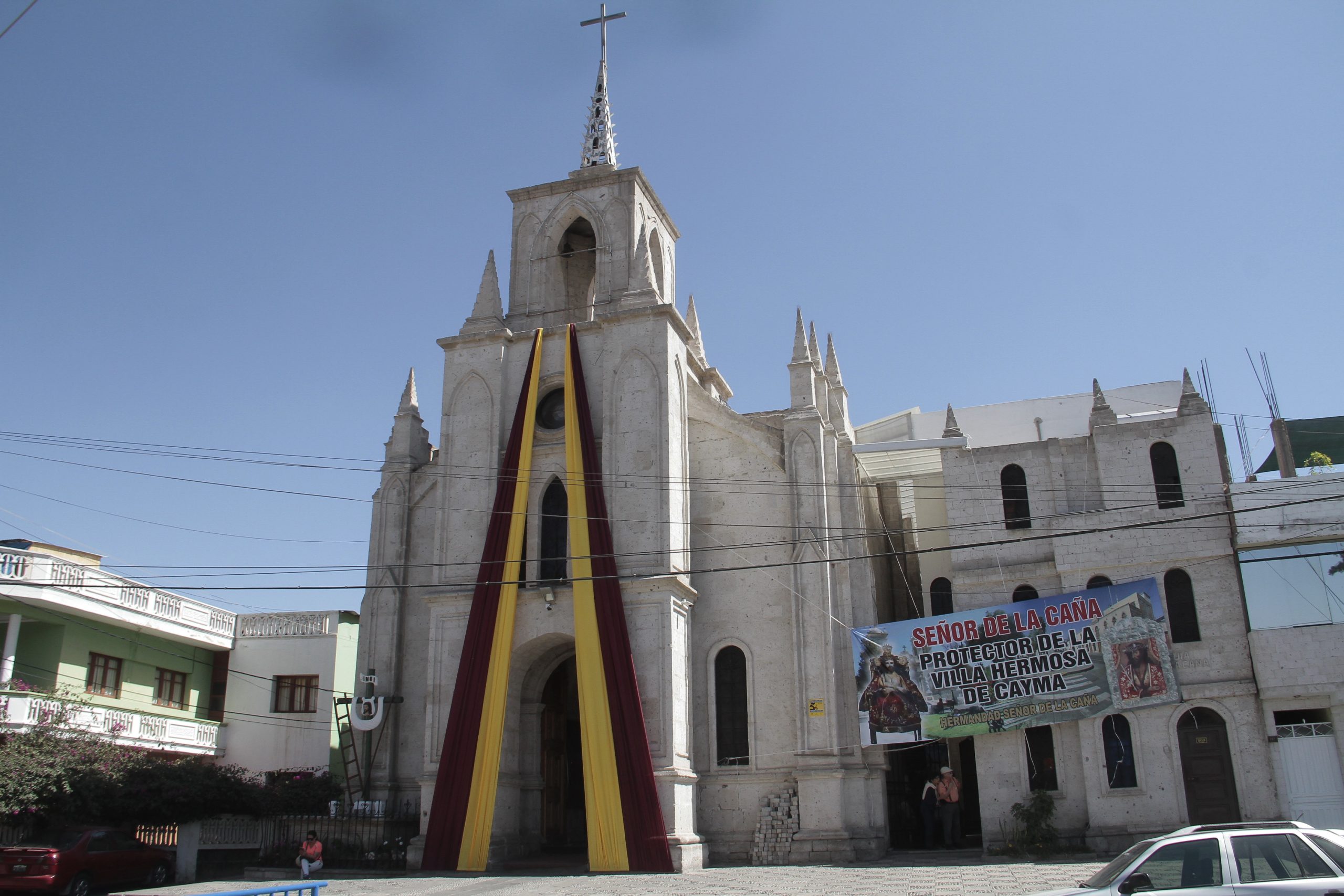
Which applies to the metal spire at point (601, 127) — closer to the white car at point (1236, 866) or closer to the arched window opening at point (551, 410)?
the arched window opening at point (551, 410)

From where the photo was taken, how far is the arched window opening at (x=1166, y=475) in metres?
25.3

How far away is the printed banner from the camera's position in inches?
949

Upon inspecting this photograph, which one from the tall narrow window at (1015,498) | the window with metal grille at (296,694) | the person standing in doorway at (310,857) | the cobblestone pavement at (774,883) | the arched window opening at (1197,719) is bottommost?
the cobblestone pavement at (774,883)

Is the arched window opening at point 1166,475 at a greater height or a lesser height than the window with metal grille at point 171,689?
greater

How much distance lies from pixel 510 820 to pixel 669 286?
55.1 feet

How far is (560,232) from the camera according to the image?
1275 inches

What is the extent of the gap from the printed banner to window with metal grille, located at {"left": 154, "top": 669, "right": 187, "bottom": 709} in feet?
74.3

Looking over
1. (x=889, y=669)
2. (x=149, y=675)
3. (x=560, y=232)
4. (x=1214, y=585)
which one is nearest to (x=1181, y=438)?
(x=1214, y=585)

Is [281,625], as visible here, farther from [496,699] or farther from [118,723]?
[496,699]

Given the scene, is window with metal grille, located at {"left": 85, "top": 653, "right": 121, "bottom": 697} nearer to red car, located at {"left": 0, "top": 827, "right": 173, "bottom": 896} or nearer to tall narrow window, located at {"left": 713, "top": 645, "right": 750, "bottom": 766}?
red car, located at {"left": 0, "top": 827, "right": 173, "bottom": 896}

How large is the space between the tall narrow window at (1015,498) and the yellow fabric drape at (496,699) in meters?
11.5

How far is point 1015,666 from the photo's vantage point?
2475 cm

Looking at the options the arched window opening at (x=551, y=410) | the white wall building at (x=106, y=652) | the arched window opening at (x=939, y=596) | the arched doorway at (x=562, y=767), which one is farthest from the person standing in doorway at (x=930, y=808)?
the white wall building at (x=106, y=652)

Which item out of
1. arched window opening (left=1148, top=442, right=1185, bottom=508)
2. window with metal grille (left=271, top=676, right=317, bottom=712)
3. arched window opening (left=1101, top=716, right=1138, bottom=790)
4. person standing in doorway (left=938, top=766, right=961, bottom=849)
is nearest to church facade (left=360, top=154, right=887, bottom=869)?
person standing in doorway (left=938, top=766, right=961, bottom=849)
